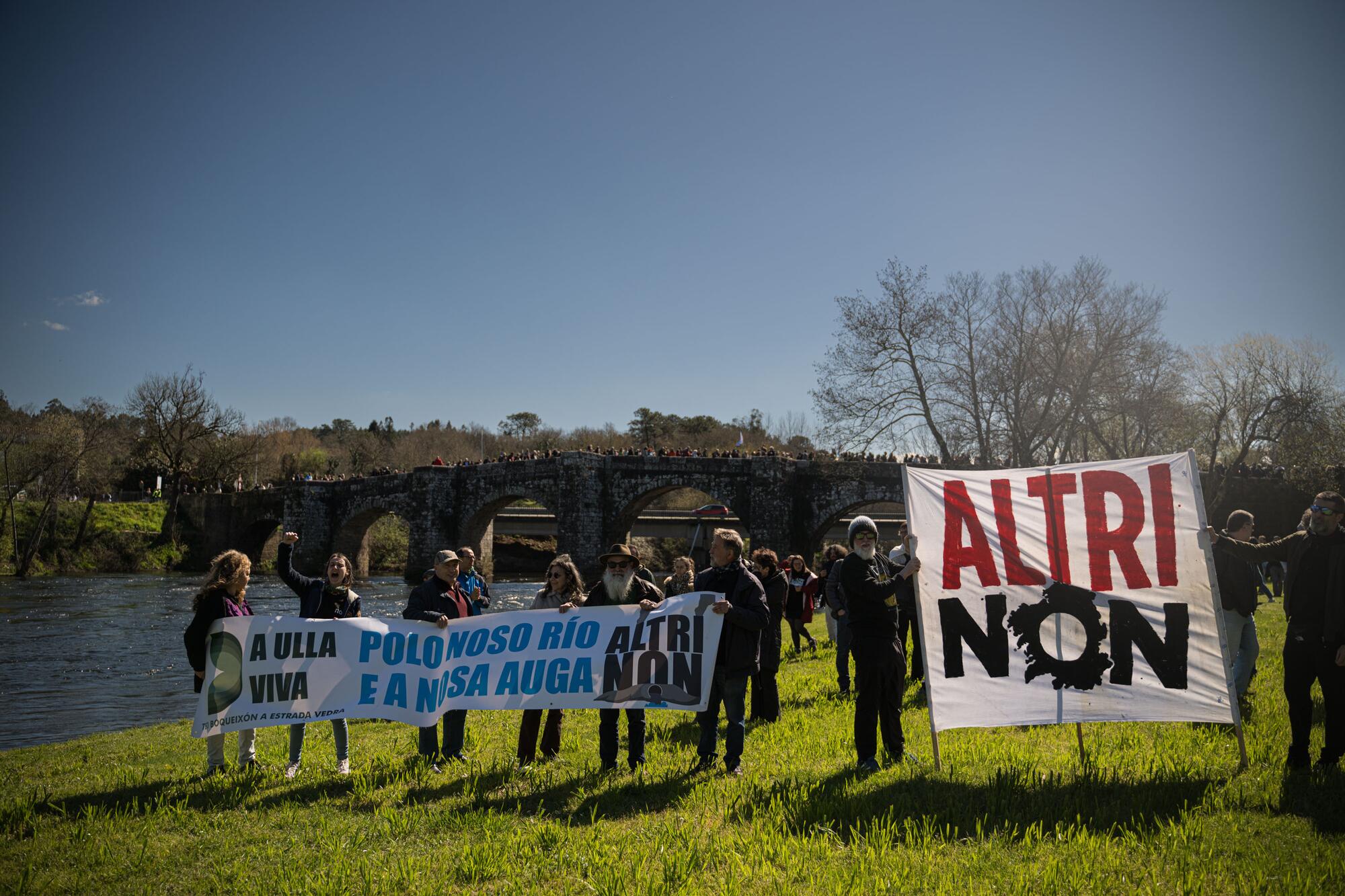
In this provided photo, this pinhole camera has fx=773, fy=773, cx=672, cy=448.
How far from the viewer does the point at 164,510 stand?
51219mm

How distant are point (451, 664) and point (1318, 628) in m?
6.34

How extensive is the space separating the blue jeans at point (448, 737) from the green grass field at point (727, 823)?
18cm

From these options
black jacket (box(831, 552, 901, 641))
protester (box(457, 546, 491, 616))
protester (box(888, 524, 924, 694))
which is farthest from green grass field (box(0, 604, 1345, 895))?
protester (box(888, 524, 924, 694))

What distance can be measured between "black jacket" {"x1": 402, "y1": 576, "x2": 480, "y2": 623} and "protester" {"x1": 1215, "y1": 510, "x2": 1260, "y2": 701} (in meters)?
6.67

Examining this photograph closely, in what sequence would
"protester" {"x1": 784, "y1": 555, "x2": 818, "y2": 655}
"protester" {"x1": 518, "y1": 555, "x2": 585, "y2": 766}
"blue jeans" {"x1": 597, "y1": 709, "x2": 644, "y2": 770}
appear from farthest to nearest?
"protester" {"x1": 784, "y1": 555, "x2": 818, "y2": 655} < "protester" {"x1": 518, "y1": 555, "x2": 585, "y2": 766} < "blue jeans" {"x1": 597, "y1": 709, "x2": 644, "y2": 770}

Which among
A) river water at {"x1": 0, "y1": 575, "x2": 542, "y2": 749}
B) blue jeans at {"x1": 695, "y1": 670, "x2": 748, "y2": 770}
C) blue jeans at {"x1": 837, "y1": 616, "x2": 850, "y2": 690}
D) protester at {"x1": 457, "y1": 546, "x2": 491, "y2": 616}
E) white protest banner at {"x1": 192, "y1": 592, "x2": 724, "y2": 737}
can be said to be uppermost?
protester at {"x1": 457, "y1": 546, "x2": 491, "y2": 616}

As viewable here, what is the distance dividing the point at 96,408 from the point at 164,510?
27.8 ft

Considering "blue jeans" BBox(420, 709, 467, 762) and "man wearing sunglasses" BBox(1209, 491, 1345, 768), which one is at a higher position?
"man wearing sunglasses" BBox(1209, 491, 1345, 768)

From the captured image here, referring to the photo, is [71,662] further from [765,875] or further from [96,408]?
[96,408]

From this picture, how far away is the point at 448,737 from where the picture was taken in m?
6.41

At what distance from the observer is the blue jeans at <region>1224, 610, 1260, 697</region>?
22.9ft

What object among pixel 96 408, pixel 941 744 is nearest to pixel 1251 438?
pixel 941 744

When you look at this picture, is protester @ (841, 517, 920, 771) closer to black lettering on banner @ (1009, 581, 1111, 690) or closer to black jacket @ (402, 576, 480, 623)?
black lettering on banner @ (1009, 581, 1111, 690)

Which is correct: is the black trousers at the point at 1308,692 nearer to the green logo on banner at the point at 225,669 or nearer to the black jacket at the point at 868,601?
the black jacket at the point at 868,601
